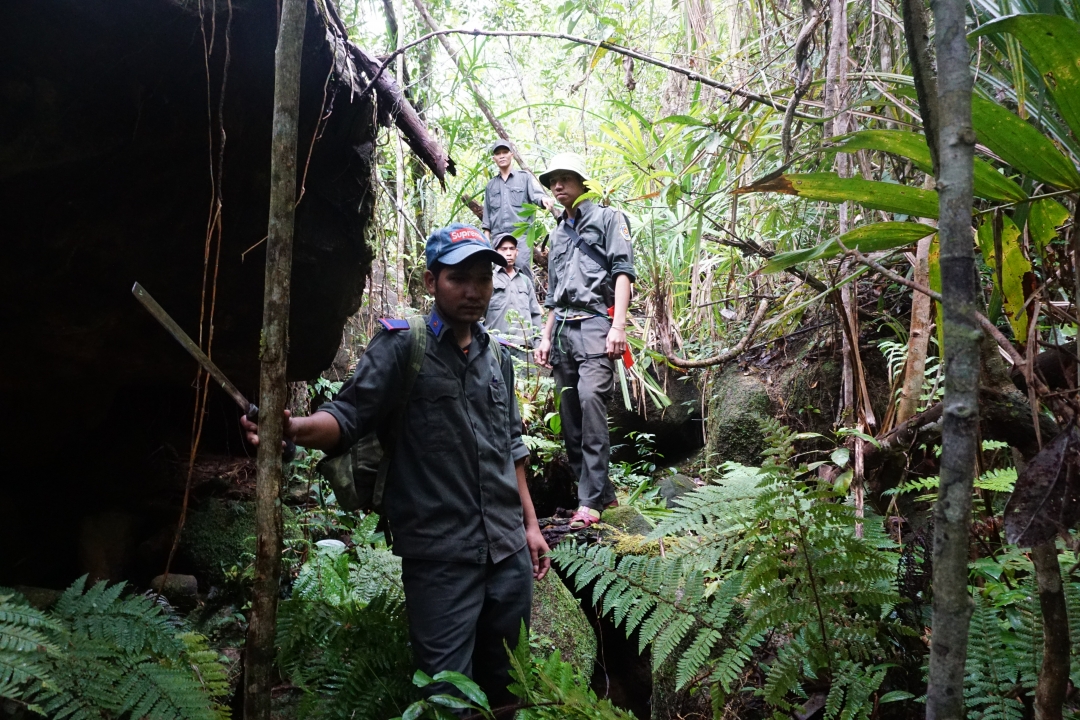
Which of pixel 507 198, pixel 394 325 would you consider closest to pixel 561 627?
pixel 394 325

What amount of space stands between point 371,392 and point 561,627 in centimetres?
187

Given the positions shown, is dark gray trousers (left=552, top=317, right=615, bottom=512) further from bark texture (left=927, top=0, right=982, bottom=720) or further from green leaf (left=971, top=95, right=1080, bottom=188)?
bark texture (left=927, top=0, right=982, bottom=720)

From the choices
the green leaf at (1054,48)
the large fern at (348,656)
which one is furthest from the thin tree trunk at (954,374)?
the large fern at (348,656)

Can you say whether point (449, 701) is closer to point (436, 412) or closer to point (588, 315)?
point (436, 412)

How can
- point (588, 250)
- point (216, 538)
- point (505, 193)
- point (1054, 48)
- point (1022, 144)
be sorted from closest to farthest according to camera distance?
point (1054, 48) → point (1022, 144) → point (216, 538) → point (588, 250) → point (505, 193)

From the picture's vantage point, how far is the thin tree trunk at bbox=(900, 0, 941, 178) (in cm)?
106

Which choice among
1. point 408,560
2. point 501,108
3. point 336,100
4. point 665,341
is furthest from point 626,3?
point 408,560

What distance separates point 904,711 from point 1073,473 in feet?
3.62

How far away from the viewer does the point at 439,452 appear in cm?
243

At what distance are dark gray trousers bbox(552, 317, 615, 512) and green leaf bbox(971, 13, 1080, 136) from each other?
11.1 ft

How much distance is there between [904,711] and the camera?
1897mm

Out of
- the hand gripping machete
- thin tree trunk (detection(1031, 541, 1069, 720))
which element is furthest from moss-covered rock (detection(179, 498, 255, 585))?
thin tree trunk (detection(1031, 541, 1069, 720))

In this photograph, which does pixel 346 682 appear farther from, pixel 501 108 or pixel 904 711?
pixel 501 108

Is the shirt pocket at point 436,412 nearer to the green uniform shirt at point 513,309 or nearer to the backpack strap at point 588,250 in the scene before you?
the backpack strap at point 588,250
